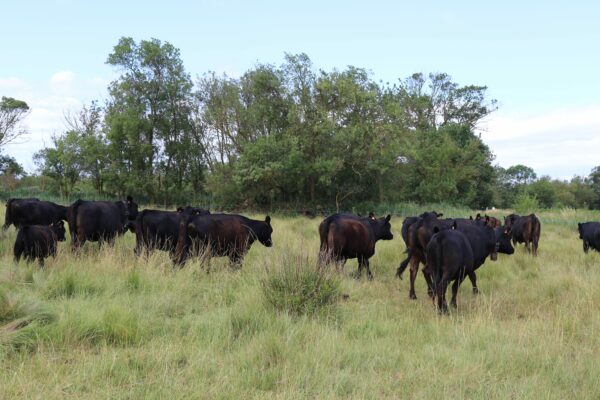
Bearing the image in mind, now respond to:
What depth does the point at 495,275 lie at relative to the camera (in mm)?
10570

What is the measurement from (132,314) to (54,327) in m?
Result: 0.85

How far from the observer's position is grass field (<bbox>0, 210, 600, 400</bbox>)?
411 centimetres

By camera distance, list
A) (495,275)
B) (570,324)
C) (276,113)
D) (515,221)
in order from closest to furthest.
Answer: (570,324)
(495,275)
(515,221)
(276,113)

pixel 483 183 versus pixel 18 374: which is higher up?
pixel 483 183

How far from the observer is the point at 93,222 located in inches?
440

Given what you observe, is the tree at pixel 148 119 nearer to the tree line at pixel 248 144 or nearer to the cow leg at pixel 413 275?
the tree line at pixel 248 144

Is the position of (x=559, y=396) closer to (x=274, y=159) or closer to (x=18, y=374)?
(x=18, y=374)

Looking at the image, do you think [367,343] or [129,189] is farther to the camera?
[129,189]

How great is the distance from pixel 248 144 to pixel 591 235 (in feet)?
66.8

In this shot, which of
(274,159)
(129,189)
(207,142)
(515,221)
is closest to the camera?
(515,221)

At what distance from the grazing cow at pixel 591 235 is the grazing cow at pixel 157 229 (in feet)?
37.0

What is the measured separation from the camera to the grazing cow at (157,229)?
10.6 metres

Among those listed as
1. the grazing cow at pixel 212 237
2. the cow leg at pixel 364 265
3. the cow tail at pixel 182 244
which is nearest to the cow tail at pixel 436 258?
the cow leg at pixel 364 265

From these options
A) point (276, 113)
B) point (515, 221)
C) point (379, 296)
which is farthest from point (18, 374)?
point (276, 113)
